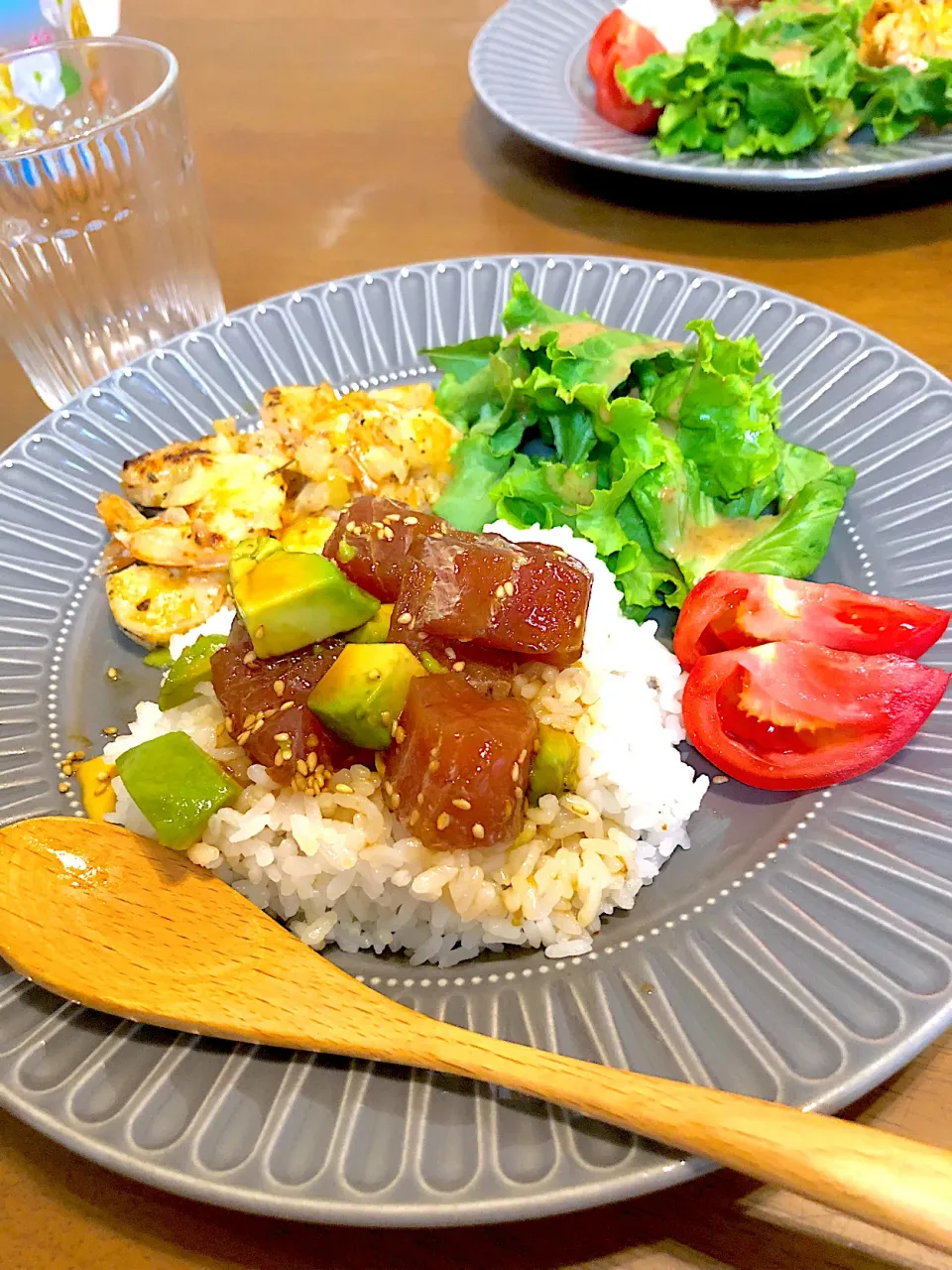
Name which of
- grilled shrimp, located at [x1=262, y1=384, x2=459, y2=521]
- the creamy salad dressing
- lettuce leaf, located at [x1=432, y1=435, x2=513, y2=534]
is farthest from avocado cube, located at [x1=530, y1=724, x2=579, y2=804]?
the creamy salad dressing

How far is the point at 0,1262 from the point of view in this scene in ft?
4.41

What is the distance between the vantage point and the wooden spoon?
1019 mm

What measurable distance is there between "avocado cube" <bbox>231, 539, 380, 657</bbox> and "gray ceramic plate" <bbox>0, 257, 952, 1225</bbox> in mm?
585

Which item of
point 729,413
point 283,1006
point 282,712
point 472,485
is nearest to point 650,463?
point 729,413

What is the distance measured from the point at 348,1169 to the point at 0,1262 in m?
0.56

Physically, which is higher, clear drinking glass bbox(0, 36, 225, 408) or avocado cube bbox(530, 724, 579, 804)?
clear drinking glass bbox(0, 36, 225, 408)

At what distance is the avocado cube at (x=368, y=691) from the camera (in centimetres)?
165

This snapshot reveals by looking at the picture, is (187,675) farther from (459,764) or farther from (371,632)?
(459,764)

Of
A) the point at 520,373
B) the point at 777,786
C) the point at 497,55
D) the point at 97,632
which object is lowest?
the point at 777,786

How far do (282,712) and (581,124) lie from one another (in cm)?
297

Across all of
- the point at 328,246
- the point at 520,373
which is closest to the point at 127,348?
the point at 328,246

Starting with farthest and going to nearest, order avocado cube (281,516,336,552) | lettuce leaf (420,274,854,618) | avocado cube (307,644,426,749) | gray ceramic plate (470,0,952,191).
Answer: gray ceramic plate (470,0,952,191), avocado cube (281,516,336,552), lettuce leaf (420,274,854,618), avocado cube (307,644,426,749)

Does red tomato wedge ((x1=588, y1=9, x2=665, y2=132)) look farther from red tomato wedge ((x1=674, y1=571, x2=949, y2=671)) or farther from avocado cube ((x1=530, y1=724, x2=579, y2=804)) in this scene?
avocado cube ((x1=530, y1=724, x2=579, y2=804))

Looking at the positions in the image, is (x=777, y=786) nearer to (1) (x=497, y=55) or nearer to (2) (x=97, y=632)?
(2) (x=97, y=632)
